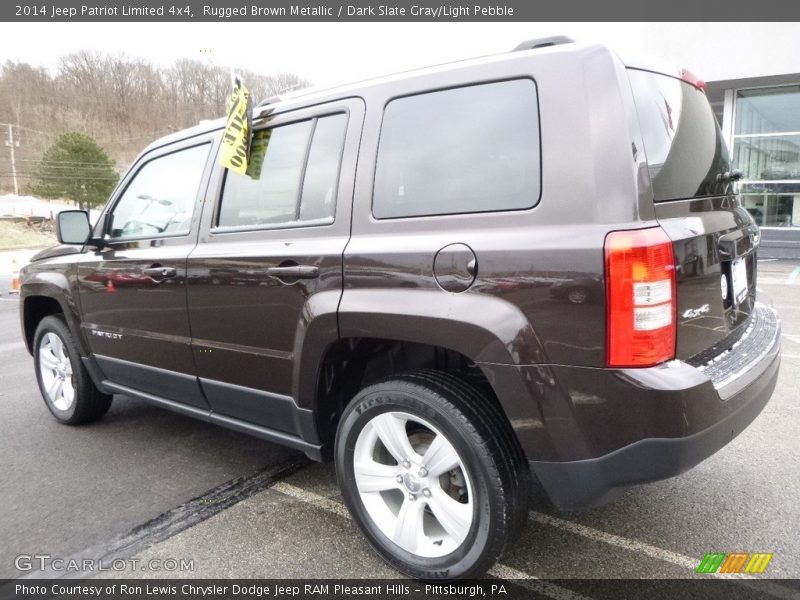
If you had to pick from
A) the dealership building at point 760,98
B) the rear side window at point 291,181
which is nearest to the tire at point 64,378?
the rear side window at point 291,181

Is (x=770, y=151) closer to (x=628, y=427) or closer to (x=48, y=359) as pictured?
(x=628, y=427)

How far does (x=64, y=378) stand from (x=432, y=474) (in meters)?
3.21

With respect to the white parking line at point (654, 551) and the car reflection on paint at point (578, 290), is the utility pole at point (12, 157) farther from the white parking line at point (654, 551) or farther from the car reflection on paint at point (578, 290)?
the car reflection on paint at point (578, 290)

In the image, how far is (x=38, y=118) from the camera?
244 feet

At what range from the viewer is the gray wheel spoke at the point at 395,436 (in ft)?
7.47

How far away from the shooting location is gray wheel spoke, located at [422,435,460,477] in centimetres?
213

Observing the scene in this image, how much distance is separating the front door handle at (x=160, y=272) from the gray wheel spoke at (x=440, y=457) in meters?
1.68

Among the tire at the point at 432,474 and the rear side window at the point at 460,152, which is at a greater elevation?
the rear side window at the point at 460,152

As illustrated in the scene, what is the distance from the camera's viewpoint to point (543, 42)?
6.91 ft

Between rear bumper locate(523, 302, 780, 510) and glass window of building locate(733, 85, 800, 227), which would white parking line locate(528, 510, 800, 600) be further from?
glass window of building locate(733, 85, 800, 227)

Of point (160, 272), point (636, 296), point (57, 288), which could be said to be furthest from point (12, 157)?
point (636, 296)

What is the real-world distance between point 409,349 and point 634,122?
124cm

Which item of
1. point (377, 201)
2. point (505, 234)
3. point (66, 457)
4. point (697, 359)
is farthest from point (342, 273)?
point (66, 457)

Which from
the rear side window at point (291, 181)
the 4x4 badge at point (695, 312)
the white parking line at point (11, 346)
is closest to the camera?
the 4x4 badge at point (695, 312)
